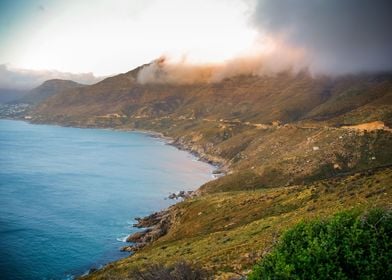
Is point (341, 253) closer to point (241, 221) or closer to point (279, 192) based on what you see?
point (241, 221)

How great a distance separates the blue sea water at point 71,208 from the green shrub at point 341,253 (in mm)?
55079

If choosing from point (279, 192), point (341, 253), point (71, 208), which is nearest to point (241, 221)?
point (279, 192)

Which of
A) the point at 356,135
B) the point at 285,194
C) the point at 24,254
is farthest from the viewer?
the point at 356,135

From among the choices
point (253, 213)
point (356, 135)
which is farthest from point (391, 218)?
point (356, 135)

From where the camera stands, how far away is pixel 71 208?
114m

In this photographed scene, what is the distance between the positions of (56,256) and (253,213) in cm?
3804

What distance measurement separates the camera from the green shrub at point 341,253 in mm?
21969

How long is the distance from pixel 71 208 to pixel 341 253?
101 metres

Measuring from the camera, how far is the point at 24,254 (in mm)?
77625

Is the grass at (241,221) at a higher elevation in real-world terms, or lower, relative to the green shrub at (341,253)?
lower

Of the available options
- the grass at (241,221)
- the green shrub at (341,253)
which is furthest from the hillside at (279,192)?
the green shrub at (341,253)

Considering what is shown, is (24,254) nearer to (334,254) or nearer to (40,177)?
(334,254)

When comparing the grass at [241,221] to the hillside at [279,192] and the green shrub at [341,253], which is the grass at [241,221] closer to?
the hillside at [279,192]

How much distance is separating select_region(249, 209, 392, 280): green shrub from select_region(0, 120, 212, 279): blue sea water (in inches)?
2168
